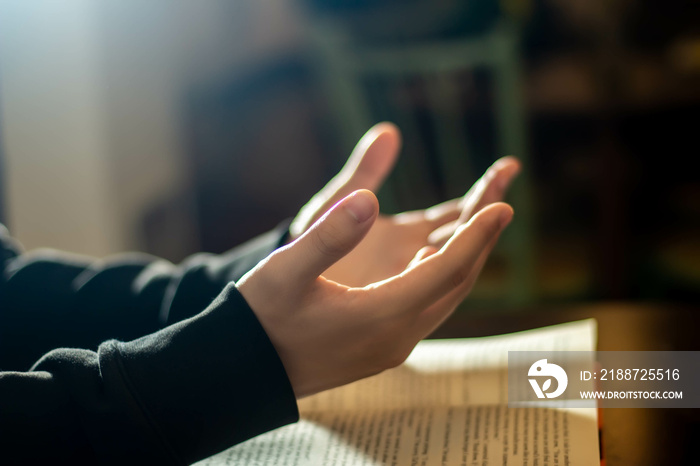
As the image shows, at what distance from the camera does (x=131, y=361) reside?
0.38 metres

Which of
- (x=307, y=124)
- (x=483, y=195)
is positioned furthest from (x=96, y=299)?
(x=307, y=124)

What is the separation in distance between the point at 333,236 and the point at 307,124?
145 centimetres

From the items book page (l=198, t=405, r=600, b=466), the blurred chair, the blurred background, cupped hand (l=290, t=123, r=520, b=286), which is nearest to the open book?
book page (l=198, t=405, r=600, b=466)

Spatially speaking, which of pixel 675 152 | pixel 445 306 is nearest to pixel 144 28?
pixel 675 152

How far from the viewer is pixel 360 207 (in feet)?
1.24

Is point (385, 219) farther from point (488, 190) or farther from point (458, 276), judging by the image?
point (458, 276)

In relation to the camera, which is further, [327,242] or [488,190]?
[488,190]

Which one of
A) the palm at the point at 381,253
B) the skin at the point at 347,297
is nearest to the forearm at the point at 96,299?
the palm at the point at 381,253

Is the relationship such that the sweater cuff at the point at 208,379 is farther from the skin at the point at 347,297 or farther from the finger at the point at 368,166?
the finger at the point at 368,166

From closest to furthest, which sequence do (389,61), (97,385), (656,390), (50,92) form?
(97,385), (656,390), (389,61), (50,92)

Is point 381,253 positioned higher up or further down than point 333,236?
further down

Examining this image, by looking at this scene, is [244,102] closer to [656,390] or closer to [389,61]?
[389,61]

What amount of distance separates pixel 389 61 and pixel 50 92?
0.88 meters

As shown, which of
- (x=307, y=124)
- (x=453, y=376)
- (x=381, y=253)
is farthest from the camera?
(x=307, y=124)
